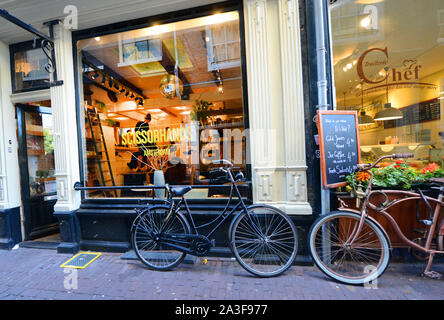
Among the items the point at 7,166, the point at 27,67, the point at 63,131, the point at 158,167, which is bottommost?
the point at 158,167

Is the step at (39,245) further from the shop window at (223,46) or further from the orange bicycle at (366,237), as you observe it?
the shop window at (223,46)

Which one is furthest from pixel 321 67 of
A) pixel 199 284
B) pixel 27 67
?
pixel 27 67

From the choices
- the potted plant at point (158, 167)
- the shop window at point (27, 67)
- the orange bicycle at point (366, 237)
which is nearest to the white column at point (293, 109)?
the orange bicycle at point (366, 237)

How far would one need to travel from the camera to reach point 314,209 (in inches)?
126

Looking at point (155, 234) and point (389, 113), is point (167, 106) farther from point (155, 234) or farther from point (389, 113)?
point (389, 113)

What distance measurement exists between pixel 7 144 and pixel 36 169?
761 millimetres

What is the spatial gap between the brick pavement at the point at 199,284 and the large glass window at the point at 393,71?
8.73 feet

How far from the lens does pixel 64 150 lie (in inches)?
155

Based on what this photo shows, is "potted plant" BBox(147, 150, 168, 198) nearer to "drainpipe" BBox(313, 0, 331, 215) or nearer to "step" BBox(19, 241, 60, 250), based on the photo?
"step" BBox(19, 241, 60, 250)

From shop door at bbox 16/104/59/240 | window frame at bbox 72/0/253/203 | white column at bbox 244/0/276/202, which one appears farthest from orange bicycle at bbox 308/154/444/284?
shop door at bbox 16/104/59/240

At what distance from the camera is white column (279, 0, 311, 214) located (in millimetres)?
3141

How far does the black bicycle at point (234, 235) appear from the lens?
296cm

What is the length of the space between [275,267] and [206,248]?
3.38 ft
